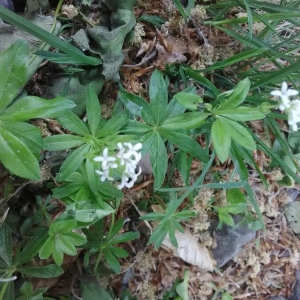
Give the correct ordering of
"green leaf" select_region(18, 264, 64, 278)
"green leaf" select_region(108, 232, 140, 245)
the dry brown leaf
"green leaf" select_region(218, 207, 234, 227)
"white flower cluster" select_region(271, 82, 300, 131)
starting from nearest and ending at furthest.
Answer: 1. "white flower cluster" select_region(271, 82, 300, 131)
2. "green leaf" select_region(18, 264, 64, 278)
3. "green leaf" select_region(108, 232, 140, 245)
4. "green leaf" select_region(218, 207, 234, 227)
5. the dry brown leaf

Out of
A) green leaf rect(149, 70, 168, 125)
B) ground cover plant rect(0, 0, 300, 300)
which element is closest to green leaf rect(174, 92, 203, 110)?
ground cover plant rect(0, 0, 300, 300)

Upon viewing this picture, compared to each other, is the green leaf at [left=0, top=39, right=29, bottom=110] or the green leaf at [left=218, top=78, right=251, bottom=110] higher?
the green leaf at [left=0, top=39, right=29, bottom=110]

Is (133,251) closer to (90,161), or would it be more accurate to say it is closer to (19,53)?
(90,161)

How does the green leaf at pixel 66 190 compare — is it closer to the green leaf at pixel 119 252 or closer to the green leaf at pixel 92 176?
the green leaf at pixel 92 176

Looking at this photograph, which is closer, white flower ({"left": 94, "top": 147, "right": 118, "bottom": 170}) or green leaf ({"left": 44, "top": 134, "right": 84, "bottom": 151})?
white flower ({"left": 94, "top": 147, "right": 118, "bottom": 170})

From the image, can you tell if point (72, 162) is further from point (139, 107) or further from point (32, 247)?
point (32, 247)

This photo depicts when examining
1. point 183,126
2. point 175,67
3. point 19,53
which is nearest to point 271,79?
point 175,67

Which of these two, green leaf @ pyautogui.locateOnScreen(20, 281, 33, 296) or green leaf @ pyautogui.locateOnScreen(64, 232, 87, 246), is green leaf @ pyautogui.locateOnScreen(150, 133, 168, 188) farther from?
green leaf @ pyautogui.locateOnScreen(20, 281, 33, 296)
